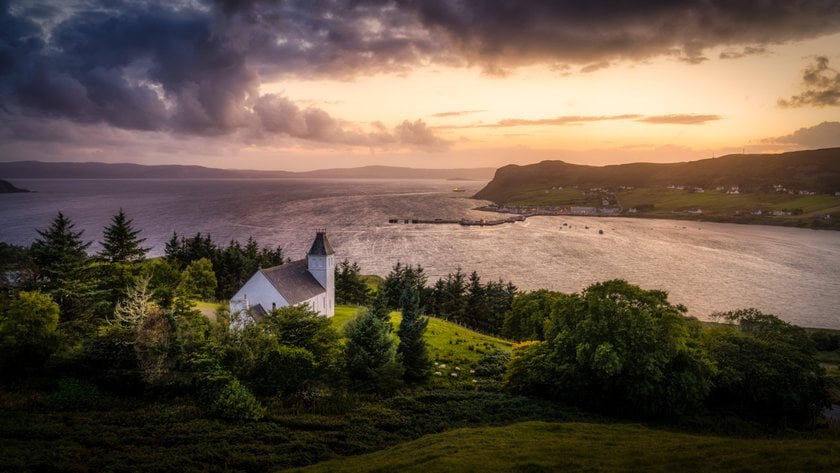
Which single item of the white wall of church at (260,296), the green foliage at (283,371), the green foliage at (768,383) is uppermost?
the white wall of church at (260,296)

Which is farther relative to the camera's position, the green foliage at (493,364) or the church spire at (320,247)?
the church spire at (320,247)

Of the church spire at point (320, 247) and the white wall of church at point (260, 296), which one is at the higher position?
the church spire at point (320, 247)

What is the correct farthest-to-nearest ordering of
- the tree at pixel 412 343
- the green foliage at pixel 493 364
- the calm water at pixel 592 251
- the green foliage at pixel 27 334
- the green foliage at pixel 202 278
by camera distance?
the calm water at pixel 592 251, the green foliage at pixel 202 278, the green foliage at pixel 493 364, the tree at pixel 412 343, the green foliage at pixel 27 334

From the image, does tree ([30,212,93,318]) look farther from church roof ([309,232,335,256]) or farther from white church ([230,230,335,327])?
church roof ([309,232,335,256])

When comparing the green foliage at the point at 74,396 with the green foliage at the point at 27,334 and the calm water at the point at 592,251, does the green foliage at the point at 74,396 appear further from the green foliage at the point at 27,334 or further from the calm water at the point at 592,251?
the calm water at the point at 592,251

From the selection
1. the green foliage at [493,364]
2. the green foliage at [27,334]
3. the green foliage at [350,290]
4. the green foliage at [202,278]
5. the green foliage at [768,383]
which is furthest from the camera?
the green foliage at [350,290]

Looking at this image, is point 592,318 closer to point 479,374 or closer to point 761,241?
point 479,374

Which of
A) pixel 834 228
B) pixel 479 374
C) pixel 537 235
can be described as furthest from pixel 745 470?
pixel 834 228

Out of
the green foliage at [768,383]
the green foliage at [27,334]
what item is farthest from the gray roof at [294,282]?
the green foliage at [768,383]
